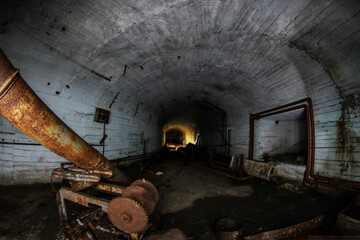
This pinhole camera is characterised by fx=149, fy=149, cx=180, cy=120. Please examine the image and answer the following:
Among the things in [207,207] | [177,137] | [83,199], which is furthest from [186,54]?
[177,137]

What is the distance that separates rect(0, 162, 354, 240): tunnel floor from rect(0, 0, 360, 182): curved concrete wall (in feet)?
2.73

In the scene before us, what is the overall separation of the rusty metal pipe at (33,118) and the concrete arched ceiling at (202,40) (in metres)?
2.19

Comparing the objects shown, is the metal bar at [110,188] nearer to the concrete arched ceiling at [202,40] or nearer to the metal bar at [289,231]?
the metal bar at [289,231]

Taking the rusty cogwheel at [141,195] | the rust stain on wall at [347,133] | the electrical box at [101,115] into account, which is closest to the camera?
the rusty cogwheel at [141,195]

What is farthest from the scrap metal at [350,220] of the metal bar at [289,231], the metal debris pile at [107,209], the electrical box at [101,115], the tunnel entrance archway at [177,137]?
the tunnel entrance archway at [177,137]

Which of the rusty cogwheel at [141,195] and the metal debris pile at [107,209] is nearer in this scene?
the metal debris pile at [107,209]

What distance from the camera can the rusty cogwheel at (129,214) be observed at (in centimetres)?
219

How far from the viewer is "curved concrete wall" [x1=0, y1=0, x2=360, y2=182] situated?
308 cm

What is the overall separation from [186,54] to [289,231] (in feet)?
16.6

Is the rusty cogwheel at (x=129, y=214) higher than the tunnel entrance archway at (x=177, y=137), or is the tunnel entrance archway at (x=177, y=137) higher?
the tunnel entrance archway at (x=177, y=137)

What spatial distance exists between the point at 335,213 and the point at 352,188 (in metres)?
0.89

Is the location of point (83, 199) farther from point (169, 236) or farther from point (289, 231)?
point (289, 231)

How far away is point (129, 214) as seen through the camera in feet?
7.27

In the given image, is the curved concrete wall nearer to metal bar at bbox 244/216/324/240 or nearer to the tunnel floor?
the tunnel floor
